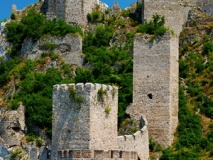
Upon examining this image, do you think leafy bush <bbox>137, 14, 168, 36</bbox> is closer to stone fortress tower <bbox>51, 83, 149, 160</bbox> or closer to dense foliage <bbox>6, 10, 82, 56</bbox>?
dense foliage <bbox>6, 10, 82, 56</bbox>

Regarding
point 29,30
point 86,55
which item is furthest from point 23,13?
point 86,55

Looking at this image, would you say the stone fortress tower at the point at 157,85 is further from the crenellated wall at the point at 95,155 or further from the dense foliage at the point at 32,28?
the crenellated wall at the point at 95,155

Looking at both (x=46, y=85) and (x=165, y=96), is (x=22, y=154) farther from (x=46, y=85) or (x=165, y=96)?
(x=165, y=96)

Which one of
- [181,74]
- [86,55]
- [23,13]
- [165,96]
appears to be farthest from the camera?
[23,13]

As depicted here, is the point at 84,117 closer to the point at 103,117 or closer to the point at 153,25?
the point at 103,117

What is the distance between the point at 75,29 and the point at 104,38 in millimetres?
1968

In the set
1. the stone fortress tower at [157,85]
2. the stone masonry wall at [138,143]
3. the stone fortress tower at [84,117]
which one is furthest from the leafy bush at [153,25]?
the stone fortress tower at [84,117]

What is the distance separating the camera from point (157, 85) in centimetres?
4691

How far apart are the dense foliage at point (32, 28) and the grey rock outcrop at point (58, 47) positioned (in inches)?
17.3

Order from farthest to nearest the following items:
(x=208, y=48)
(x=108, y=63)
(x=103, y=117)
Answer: (x=108, y=63)
(x=208, y=48)
(x=103, y=117)

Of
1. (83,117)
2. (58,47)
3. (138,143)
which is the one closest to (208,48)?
(58,47)

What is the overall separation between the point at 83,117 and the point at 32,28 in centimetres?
1736

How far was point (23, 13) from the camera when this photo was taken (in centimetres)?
6006

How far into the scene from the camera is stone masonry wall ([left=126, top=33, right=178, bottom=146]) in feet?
152
